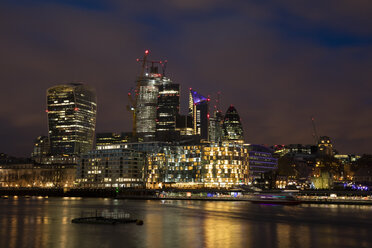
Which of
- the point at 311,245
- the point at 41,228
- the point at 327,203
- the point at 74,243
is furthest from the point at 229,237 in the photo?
the point at 327,203

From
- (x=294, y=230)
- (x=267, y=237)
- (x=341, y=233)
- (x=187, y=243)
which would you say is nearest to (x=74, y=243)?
(x=187, y=243)

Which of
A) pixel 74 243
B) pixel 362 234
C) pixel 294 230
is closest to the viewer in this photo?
pixel 74 243

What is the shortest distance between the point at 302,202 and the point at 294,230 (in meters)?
90.0

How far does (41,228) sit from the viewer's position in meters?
58.6

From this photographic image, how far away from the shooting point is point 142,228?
193 ft

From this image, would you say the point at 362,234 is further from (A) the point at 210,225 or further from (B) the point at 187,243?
(B) the point at 187,243

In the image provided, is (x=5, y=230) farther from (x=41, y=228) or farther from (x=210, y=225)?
(x=210, y=225)

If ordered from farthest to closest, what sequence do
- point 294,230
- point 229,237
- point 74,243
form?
point 294,230
point 229,237
point 74,243

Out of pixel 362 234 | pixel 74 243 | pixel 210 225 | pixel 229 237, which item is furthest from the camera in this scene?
pixel 210 225

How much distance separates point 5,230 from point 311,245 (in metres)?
40.4

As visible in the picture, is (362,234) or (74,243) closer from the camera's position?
(74,243)

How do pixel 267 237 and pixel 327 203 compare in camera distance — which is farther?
pixel 327 203

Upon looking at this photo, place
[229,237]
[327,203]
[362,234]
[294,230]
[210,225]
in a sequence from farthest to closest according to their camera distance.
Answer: [327,203], [210,225], [294,230], [362,234], [229,237]

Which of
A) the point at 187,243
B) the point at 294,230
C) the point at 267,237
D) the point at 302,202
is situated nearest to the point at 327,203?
the point at 302,202
